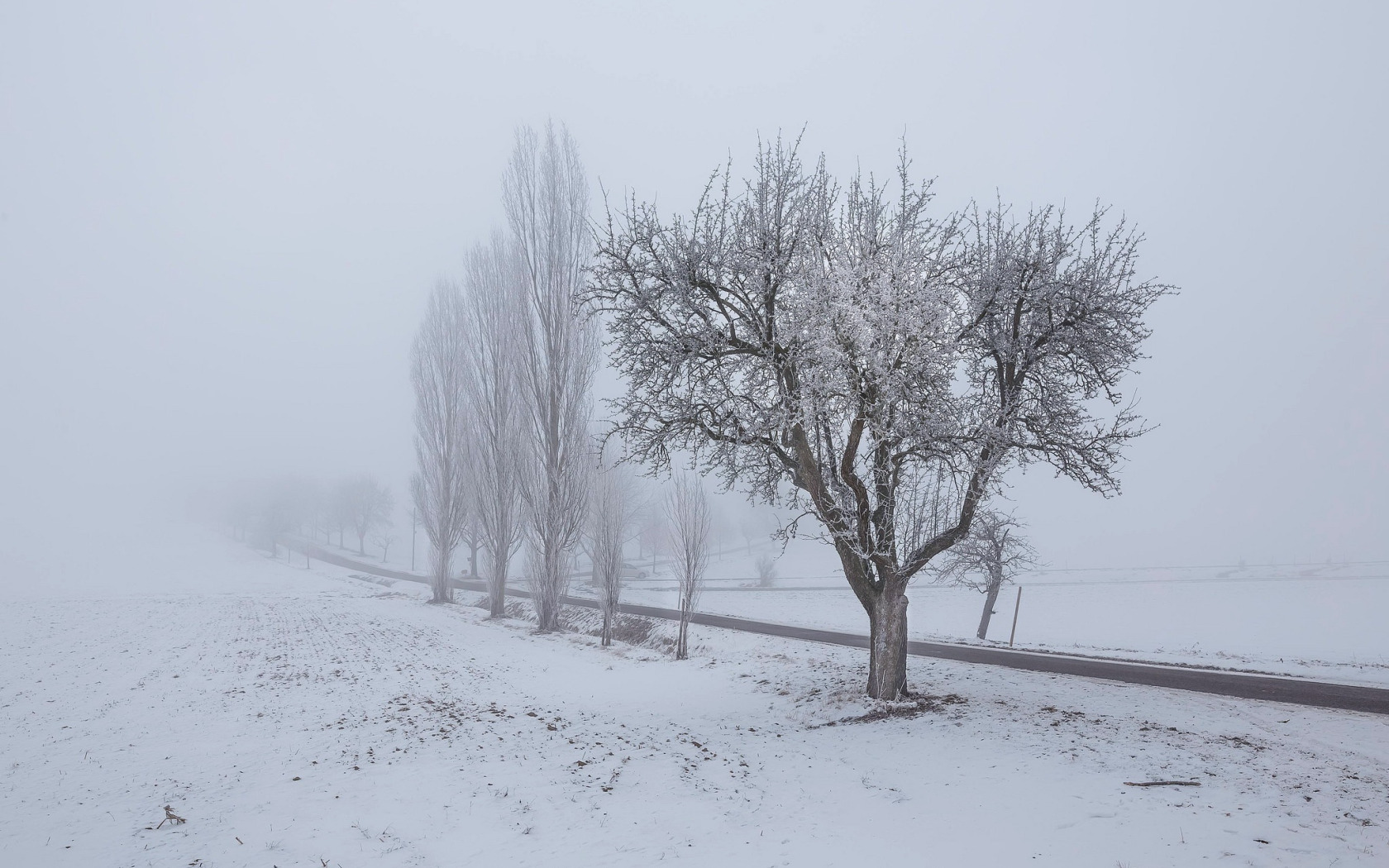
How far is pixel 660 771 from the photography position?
747 centimetres

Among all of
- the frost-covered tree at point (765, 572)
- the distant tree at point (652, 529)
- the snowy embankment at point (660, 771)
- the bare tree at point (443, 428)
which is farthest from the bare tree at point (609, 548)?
the distant tree at point (652, 529)

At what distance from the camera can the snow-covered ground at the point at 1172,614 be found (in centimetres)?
1833

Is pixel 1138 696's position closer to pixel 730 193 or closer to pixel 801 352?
pixel 801 352

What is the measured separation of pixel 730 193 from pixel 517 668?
1300cm

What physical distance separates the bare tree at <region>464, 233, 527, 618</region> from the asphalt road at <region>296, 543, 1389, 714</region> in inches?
441

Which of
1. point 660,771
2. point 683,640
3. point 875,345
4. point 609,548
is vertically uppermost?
point 875,345

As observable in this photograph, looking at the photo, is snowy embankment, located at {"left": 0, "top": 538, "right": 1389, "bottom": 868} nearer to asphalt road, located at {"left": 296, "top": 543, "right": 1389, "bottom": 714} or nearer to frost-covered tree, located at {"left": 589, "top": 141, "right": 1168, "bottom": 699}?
asphalt road, located at {"left": 296, "top": 543, "right": 1389, "bottom": 714}

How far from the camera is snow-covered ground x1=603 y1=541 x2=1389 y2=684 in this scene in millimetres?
18328

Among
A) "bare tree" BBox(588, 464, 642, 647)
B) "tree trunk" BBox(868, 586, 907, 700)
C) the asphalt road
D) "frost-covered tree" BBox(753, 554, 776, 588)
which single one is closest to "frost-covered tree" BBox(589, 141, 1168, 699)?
"tree trunk" BBox(868, 586, 907, 700)

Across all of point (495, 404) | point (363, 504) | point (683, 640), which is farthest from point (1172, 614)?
point (363, 504)

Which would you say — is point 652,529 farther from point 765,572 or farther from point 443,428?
point 443,428

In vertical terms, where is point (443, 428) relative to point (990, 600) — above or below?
above

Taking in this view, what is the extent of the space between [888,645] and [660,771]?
474 centimetres

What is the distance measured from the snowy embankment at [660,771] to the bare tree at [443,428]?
19.8 m
